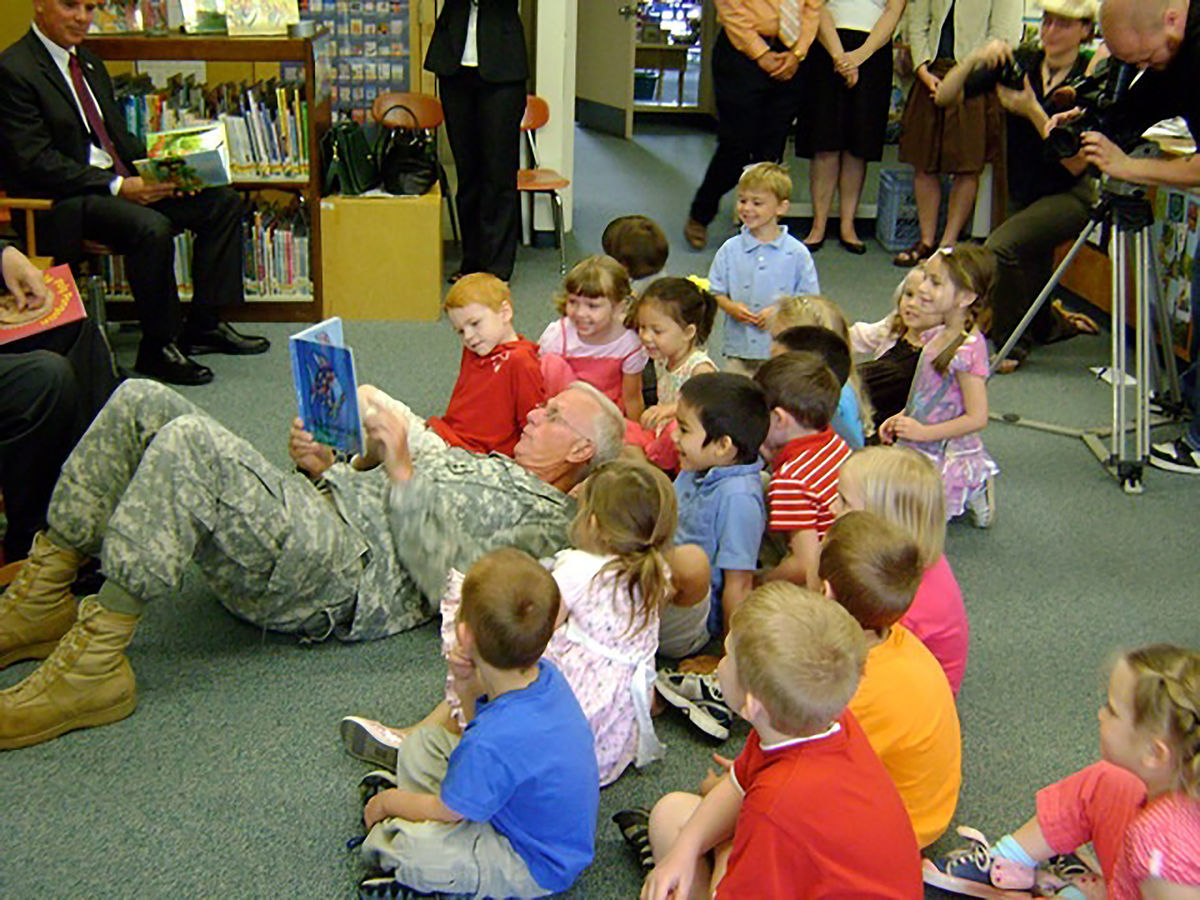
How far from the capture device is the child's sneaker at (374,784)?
87.7 inches

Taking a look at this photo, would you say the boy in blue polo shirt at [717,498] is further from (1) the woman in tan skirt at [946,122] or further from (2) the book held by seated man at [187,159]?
(1) the woman in tan skirt at [946,122]

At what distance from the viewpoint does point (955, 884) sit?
2096 millimetres

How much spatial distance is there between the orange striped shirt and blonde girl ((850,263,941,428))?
0.85m

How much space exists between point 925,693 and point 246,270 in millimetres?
3609

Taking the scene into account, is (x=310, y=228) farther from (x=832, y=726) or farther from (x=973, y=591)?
(x=832, y=726)

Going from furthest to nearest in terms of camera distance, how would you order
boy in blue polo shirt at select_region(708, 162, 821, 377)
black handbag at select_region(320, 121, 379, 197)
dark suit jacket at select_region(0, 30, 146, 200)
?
black handbag at select_region(320, 121, 379, 197), dark suit jacket at select_region(0, 30, 146, 200), boy in blue polo shirt at select_region(708, 162, 821, 377)

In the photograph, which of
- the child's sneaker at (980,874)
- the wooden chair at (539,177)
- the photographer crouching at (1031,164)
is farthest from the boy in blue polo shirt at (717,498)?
the wooden chair at (539,177)

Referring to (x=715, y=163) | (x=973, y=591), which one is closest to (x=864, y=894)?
(x=973, y=591)

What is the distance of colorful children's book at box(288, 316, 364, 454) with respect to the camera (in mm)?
2449

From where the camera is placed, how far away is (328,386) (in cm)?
251

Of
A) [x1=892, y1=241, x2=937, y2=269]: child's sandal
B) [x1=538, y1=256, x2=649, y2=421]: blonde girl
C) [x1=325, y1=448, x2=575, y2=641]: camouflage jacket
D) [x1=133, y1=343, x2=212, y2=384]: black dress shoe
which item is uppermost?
[x1=538, y1=256, x2=649, y2=421]: blonde girl

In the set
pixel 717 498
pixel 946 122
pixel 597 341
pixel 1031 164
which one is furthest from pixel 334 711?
pixel 946 122

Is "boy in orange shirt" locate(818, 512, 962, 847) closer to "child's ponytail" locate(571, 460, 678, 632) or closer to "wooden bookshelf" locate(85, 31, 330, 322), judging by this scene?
"child's ponytail" locate(571, 460, 678, 632)

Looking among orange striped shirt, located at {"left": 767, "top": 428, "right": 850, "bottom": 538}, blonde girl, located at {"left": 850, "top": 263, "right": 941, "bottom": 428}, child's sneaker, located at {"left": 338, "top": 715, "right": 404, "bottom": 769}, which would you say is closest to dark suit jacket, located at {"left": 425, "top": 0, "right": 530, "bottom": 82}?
blonde girl, located at {"left": 850, "top": 263, "right": 941, "bottom": 428}
